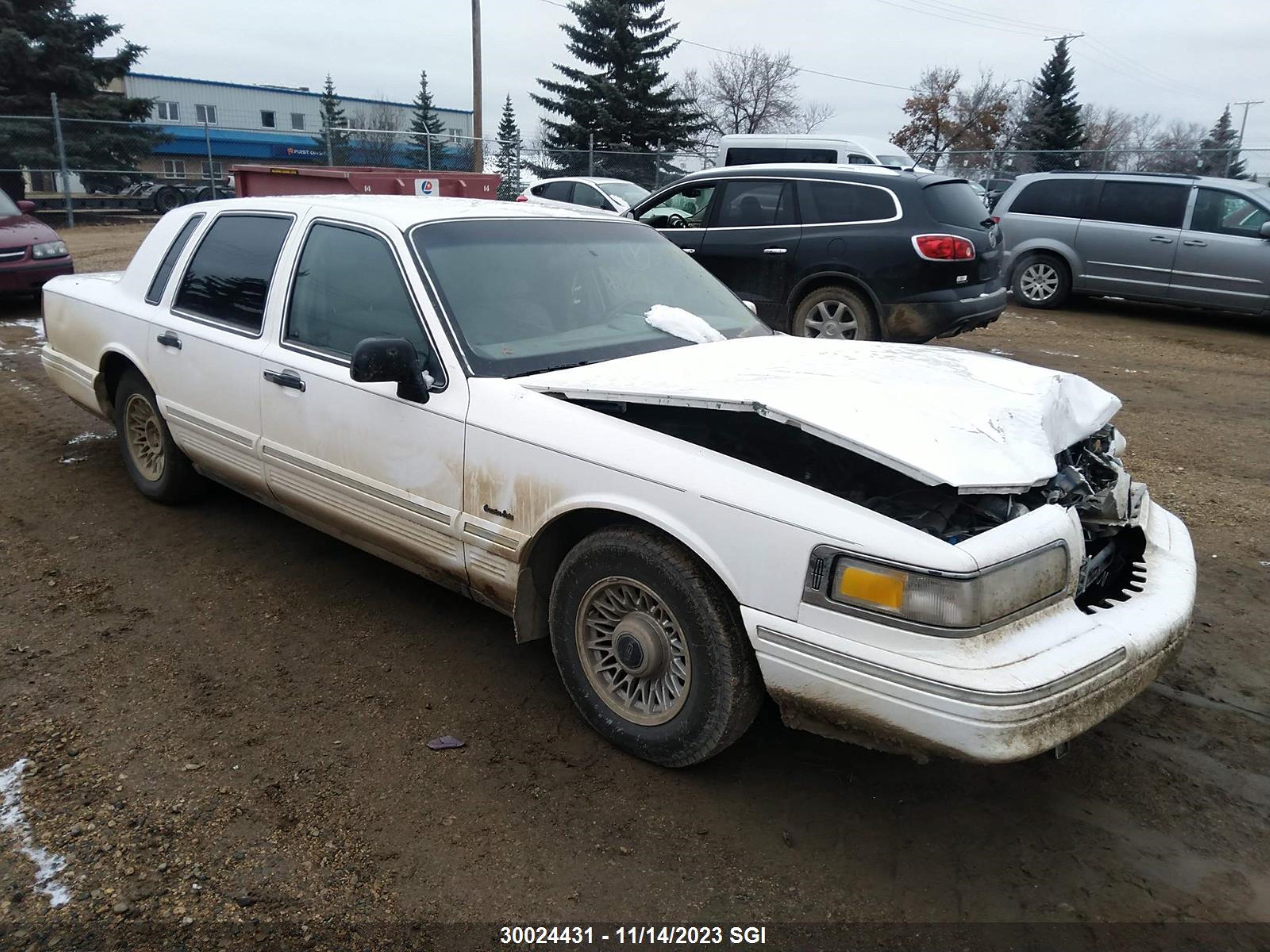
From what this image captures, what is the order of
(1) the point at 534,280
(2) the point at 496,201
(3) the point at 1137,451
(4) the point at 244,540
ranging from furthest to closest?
(3) the point at 1137,451
(4) the point at 244,540
(2) the point at 496,201
(1) the point at 534,280

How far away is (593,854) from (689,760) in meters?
0.42

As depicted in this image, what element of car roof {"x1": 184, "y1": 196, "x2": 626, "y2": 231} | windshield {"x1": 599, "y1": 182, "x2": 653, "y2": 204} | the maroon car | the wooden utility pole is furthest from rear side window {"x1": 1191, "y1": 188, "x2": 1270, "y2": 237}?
the wooden utility pole

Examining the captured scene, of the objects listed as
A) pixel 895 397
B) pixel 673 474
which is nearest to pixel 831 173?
pixel 895 397

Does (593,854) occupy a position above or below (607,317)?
below

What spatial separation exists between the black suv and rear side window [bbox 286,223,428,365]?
543 cm

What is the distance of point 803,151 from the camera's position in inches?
639

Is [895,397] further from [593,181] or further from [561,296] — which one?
[593,181]

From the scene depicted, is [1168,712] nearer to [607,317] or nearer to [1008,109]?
[607,317]

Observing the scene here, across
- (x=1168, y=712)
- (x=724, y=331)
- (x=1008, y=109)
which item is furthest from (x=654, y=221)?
(x=1008, y=109)

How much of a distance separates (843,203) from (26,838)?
7748 millimetres

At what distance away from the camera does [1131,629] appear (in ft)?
8.67

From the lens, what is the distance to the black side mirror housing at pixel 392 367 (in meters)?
3.12

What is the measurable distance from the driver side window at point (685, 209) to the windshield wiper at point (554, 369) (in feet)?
20.4

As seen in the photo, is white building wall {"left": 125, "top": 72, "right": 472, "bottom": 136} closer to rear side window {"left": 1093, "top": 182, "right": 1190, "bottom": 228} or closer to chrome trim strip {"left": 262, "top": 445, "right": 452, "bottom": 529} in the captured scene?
rear side window {"left": 1093, "top": 182, "right": 1190, "bottom": 228}
